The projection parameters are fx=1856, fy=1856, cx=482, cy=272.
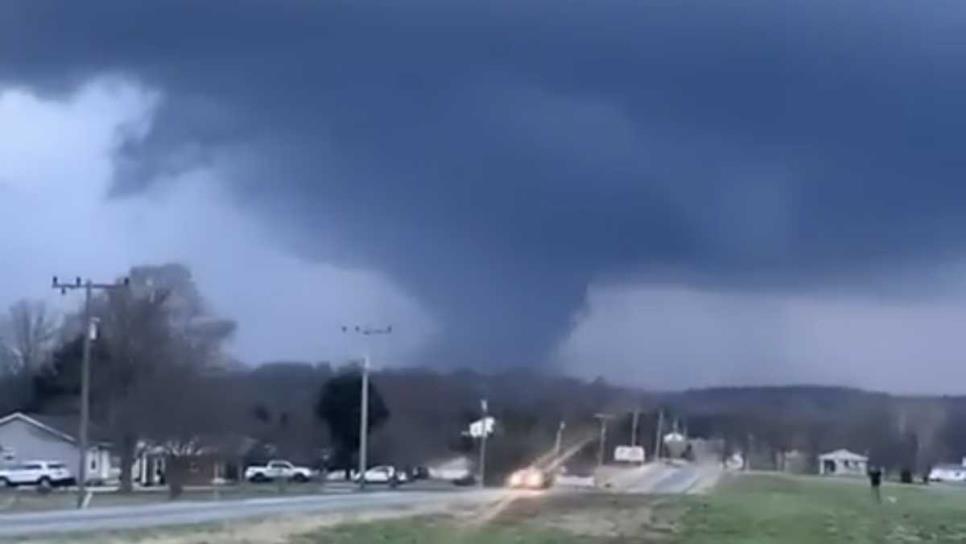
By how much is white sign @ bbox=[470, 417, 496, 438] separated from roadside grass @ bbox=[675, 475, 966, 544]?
15097 mm

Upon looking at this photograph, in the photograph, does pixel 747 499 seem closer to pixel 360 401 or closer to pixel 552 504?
pixel 552 504

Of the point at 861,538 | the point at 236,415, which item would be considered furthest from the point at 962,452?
the point at 861,538

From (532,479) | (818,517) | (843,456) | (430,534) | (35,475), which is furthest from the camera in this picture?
(843,456)

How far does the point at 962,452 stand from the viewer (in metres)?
134

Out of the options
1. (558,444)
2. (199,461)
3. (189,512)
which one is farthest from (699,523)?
(199,461)

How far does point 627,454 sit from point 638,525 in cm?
7988

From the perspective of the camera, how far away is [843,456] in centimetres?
14200

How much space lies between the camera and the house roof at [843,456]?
13386 cm

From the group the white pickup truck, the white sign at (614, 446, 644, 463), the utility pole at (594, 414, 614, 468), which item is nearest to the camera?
the utility pole at (594, 414, 614, 468)

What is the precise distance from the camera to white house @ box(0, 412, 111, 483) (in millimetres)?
125438

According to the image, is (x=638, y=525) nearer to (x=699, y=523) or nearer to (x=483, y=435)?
(x=699, y=523)

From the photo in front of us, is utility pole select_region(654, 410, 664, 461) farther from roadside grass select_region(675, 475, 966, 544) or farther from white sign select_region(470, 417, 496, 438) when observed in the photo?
roadside grass select_region(675, 475, 966, 544)

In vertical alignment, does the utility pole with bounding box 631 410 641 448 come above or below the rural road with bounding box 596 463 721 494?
above

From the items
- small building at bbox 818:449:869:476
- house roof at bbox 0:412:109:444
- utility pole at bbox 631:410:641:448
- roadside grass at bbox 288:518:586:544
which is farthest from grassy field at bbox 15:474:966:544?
small building at bbox 818:449:869:476
